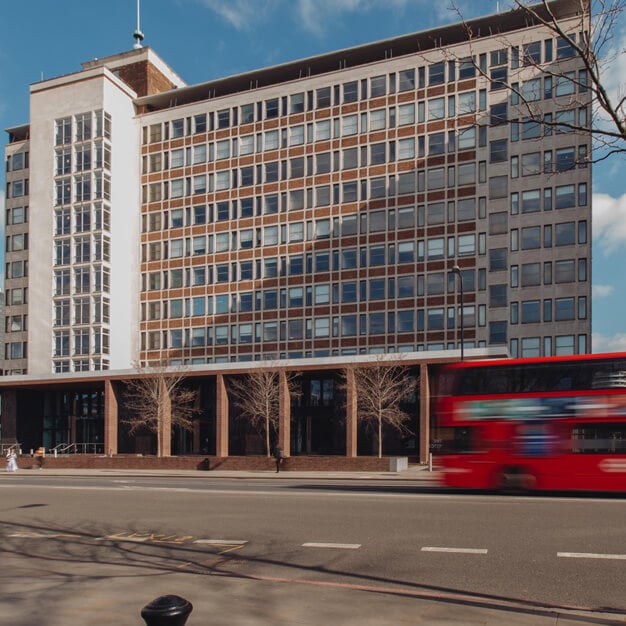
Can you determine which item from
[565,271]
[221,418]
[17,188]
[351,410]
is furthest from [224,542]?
[17,188]

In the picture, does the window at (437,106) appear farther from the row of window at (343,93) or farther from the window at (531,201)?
the window at (531,201)

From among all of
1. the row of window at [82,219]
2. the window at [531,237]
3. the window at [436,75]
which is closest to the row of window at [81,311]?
the row of window at [82,219]

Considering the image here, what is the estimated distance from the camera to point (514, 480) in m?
21.4

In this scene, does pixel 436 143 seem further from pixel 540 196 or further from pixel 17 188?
pixel 17 188

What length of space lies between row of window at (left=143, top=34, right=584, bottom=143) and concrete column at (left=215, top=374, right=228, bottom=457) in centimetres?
2904

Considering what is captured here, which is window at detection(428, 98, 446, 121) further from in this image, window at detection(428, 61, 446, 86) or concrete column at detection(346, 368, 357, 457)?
concrete column at detection(346, 368, 357, 457)

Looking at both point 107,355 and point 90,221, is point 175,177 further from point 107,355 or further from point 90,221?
point 107,355

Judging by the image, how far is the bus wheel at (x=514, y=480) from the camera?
21.1 m

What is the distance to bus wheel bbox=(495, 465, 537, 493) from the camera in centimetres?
2112

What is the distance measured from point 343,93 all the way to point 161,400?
34.0 meters

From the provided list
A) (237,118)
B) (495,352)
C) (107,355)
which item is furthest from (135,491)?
(237,118)

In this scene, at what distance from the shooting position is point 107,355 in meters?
73.7

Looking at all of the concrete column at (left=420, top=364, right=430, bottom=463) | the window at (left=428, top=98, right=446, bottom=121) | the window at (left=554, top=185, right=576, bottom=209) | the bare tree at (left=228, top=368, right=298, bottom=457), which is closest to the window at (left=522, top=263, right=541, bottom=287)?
the window at (left=554, top=185, right=576, bottom=209)

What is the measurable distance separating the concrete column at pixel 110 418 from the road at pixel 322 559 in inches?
1710
